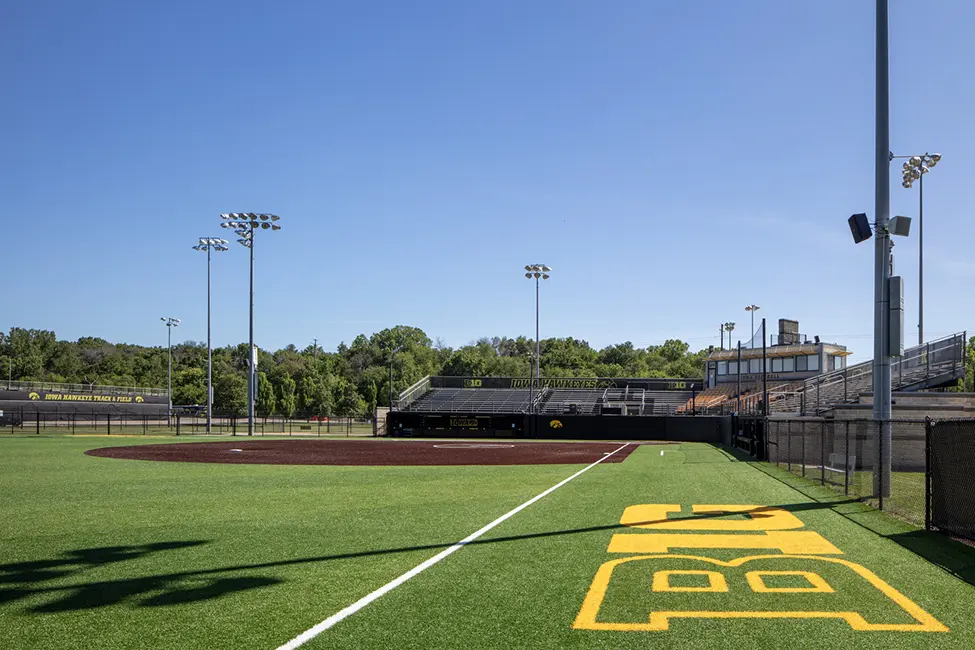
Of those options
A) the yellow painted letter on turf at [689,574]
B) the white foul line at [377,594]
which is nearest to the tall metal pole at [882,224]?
the white foul line at [377,594]

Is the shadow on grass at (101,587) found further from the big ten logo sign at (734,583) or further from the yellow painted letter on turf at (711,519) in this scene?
the yellow painted letter on turf at (711,519)

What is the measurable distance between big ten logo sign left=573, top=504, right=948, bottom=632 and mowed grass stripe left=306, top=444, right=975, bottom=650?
48 millimetres

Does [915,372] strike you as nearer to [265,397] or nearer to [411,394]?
[411,394]

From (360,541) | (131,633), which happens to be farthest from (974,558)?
(131,633)

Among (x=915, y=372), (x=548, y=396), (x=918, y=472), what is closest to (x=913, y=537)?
(x=918, y=472)

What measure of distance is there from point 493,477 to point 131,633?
14648 millimetres

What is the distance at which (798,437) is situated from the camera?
27688mm

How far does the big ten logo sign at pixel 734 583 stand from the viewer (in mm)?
6320

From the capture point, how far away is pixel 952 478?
1094cm

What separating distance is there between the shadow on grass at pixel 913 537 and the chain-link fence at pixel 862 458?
40 centimetres

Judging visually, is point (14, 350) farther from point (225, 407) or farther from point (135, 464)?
point (135, 464)

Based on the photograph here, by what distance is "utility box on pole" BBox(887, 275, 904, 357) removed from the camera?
47.9 ft

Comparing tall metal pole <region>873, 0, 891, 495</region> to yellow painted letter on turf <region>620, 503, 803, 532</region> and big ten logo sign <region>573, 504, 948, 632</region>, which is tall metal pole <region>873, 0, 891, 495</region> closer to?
yellow painted letter on turf <region>620, 503, 803, 532</region>

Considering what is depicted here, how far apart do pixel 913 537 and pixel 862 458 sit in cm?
1320
